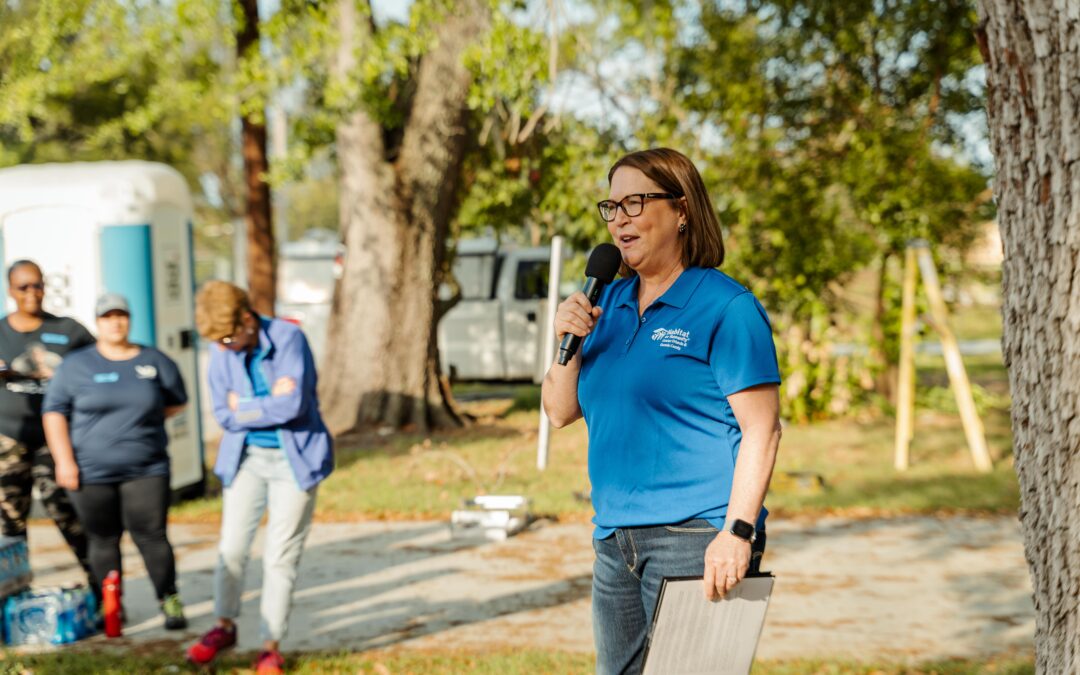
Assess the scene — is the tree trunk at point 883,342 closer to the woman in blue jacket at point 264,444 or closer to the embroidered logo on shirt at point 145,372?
the embroidered logo on shirt at point 145,372

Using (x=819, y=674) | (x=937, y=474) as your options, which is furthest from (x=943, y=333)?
(x=819, y=674)

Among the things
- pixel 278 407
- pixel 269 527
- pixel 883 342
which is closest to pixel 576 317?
pixel 278 407

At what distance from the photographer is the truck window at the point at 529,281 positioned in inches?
896

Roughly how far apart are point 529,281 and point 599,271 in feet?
65.0

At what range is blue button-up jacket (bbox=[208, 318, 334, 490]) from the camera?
18.5ft

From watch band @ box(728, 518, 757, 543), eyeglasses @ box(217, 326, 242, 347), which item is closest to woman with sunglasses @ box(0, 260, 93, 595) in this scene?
eyeglasses @ box(217, 326, 242, 347)

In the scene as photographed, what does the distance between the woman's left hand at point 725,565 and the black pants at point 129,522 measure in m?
4.36

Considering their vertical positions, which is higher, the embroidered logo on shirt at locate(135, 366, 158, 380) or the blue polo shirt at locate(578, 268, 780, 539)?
the blue polo shirt at locate(578, 268, 780, 539)

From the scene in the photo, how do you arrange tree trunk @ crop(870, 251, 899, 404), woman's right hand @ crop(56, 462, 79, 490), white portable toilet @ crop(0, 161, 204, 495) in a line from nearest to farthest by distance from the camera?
woman's right hand @ crop(56, 462, 79, 490) → white portable toilet @ crop(0, 161, 204, 495) → tree trunk @ crop(870, 251, 899, 404)

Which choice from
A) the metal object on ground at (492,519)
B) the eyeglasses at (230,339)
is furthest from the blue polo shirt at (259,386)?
the metal object on ground at (492,519)

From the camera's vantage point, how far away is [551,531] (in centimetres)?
903

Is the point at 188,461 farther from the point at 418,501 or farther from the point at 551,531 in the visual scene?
the point at 551,531

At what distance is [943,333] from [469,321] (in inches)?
498

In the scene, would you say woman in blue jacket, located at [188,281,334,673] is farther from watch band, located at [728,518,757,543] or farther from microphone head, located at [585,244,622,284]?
watch band, located at [728,518,757,543]
